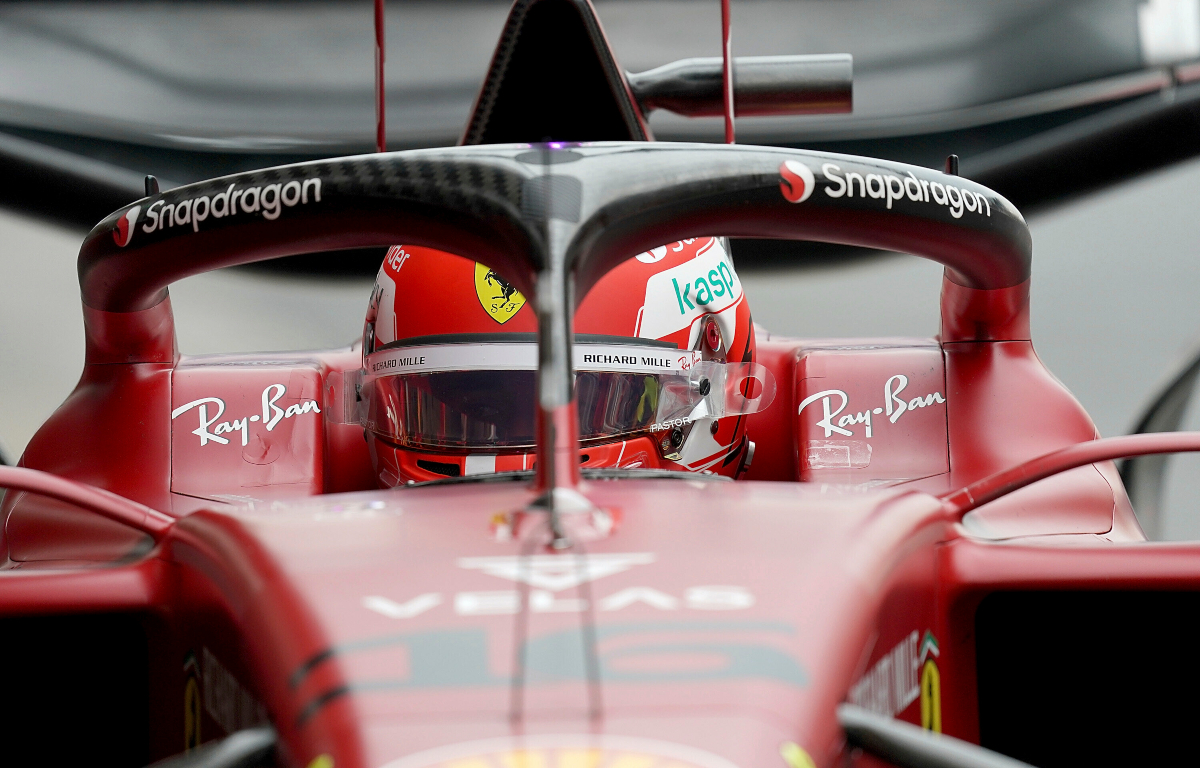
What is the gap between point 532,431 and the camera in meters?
1.06

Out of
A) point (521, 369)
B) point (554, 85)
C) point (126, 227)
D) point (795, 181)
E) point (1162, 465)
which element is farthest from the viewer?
point (1162, 465)

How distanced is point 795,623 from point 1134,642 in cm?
37

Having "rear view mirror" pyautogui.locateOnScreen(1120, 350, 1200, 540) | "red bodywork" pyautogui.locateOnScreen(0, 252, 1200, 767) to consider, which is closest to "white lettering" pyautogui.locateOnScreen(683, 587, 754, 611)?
"red bodywork" pyautogui.locateOnScreen(0, 252, 1200, 767)

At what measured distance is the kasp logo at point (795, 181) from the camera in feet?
2.22

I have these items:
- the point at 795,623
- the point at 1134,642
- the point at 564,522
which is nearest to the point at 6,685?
the point at 564,522

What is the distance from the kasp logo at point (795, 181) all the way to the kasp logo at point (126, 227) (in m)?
0.48

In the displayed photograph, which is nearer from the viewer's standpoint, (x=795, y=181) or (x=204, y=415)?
(x=795, y=181)

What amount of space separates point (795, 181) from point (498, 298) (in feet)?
1.65

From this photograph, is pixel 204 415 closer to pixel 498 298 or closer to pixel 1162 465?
pixel 498 298

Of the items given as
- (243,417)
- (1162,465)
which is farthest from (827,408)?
(1162,465)

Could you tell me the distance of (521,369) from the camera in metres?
1.06

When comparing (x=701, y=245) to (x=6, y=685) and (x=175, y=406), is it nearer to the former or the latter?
(x=175, y=406)

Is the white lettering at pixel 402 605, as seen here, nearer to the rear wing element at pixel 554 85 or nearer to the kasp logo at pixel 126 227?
the kasp logo at pixel 126 227

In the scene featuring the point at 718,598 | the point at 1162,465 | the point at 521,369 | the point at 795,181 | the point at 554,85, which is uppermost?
the point at 554,85
